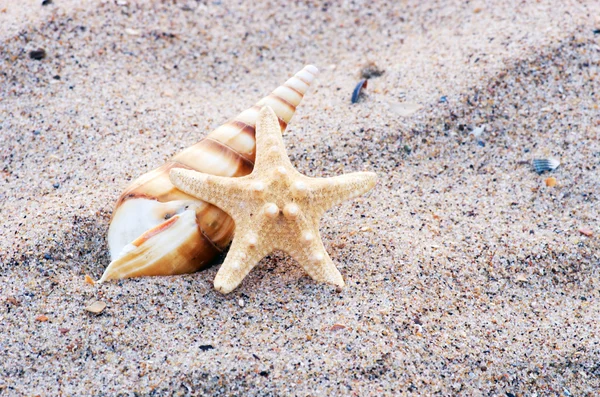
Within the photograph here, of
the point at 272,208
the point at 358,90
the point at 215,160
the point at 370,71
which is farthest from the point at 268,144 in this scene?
the point at 370,71

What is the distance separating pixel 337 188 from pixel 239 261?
0.66 meters

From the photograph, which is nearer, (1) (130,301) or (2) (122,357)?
(2) (122,357)

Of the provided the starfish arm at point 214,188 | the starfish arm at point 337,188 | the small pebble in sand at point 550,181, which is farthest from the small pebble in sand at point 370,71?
the starfish arm at point 214,188

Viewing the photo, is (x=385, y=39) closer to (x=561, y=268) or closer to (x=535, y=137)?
(x=535, y=137)

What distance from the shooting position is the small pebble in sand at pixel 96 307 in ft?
9.34

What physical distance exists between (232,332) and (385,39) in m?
3.51

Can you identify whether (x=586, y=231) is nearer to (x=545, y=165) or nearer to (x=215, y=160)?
(x=545, y=165)

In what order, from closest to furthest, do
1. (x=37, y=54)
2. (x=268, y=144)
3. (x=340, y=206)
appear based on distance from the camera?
(x=268, y=144)
(x=340, y=206)
(x=37, y=54)

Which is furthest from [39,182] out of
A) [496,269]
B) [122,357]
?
[496,269]

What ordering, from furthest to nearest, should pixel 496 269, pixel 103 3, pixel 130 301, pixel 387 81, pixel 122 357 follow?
pixel 103 3 < pixel 387 81 < pixel 496 269 < pixel 130 301 < pixel 122 357

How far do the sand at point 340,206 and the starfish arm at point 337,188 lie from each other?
40cm

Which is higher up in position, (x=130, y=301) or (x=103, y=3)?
(x=103, y=3)

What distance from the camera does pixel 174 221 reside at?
302 cm

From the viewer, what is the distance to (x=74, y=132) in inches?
165
